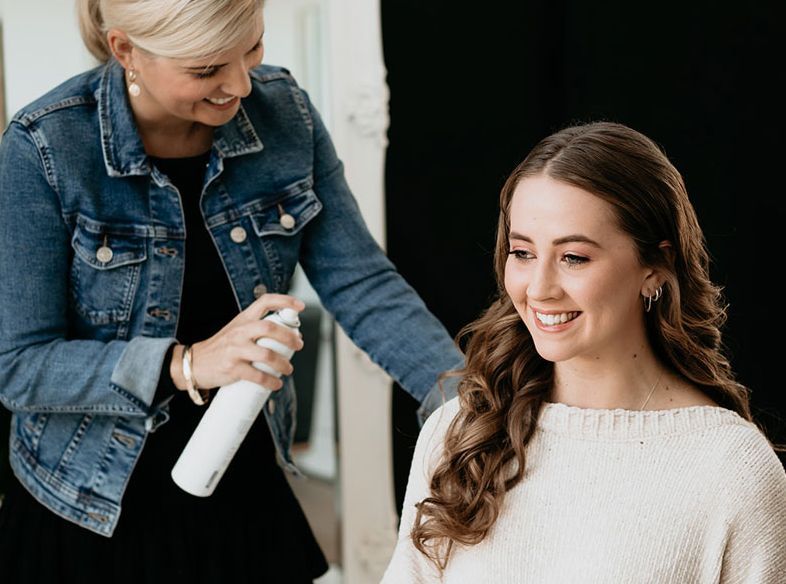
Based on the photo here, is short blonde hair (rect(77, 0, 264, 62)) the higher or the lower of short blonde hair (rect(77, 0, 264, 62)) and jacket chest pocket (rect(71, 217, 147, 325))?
the higher

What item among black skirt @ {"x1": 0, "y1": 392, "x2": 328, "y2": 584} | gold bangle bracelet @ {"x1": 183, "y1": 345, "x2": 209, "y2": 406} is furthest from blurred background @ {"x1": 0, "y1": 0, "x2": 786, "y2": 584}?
gold bangle bracelet @ {"x1": 183, "y1": 345, "x2": 209, "y2": 406}

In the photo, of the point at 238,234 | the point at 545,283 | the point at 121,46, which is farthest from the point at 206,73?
the point at 545,283

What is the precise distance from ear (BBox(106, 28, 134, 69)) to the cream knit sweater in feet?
2.43

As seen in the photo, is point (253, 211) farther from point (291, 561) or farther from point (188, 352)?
point (291, 561)

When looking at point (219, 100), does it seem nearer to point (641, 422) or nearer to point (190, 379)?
point (190, 379)

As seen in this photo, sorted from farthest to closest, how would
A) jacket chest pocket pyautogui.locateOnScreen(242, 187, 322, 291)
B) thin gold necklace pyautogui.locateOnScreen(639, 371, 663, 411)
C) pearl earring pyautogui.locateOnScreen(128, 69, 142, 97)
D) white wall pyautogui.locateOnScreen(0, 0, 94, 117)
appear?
1. white wall pyautogui.locateOnScreen(0, 0, 94, 117)
2. jacket chest pocket pyautogui.locateOnScreen(242, 187, 322, 291)
3. pearl earring pyautogui.locateOnScreen(128, 69, 142, 97)
4. thin gold necklace pyautogui.locateOnScreen(639, 371, 663, 411)

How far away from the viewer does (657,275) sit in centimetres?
132

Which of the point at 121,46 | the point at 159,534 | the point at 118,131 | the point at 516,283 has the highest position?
the point at 121,46

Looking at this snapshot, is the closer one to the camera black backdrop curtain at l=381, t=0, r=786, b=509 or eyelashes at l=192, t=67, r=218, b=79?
eyelashes at l=192, t=67, r=218, b=79

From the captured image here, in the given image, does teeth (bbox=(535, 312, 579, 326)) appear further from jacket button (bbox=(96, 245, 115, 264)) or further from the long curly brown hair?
jacket button (bbox=(96, 245, 115, 264))

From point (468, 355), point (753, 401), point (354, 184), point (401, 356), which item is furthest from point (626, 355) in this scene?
point (354, 184)

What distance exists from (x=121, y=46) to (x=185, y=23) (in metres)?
0.16

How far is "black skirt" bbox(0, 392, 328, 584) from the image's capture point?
1.62m

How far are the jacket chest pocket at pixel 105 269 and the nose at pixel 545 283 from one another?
615 mm
